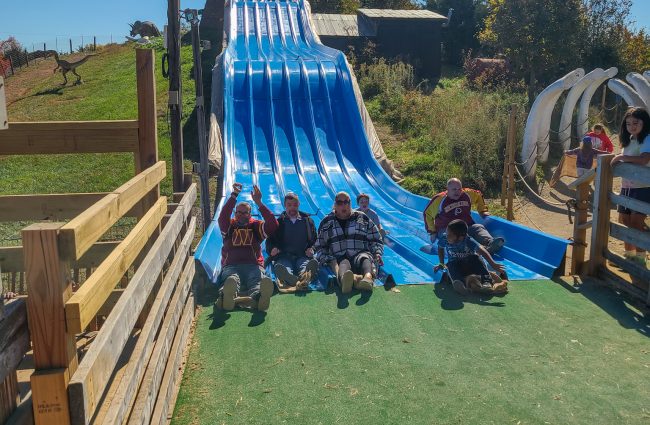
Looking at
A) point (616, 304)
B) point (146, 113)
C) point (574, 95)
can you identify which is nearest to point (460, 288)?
point (616, 304)

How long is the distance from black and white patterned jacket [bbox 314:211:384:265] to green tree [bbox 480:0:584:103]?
40.4ft

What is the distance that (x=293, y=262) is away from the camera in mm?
7453

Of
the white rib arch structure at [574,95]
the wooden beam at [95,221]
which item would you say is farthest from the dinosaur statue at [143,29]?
the wooden beam at [95,221]

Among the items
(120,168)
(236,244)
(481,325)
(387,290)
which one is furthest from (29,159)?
(481,325)

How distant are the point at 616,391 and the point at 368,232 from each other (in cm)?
355

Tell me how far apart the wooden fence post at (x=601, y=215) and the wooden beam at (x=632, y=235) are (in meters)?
0.14

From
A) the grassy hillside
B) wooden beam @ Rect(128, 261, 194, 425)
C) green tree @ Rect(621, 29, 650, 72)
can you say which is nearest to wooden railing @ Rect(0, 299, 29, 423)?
wooden beam @ Rect(128, 261, 194, 425)

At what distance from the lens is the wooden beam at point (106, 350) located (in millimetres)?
2262

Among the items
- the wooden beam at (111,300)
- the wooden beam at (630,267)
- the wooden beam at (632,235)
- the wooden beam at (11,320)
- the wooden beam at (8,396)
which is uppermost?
the wooden beam at (11,320)

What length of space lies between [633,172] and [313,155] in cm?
766

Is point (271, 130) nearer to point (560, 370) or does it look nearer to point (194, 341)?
point (194, 341)

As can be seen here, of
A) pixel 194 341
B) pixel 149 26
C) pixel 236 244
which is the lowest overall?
pixel 194 341

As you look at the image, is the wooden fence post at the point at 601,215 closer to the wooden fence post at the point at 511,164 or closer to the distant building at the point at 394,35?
the wooden fence post at the point at 511,164

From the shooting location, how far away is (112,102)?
19266 mm
